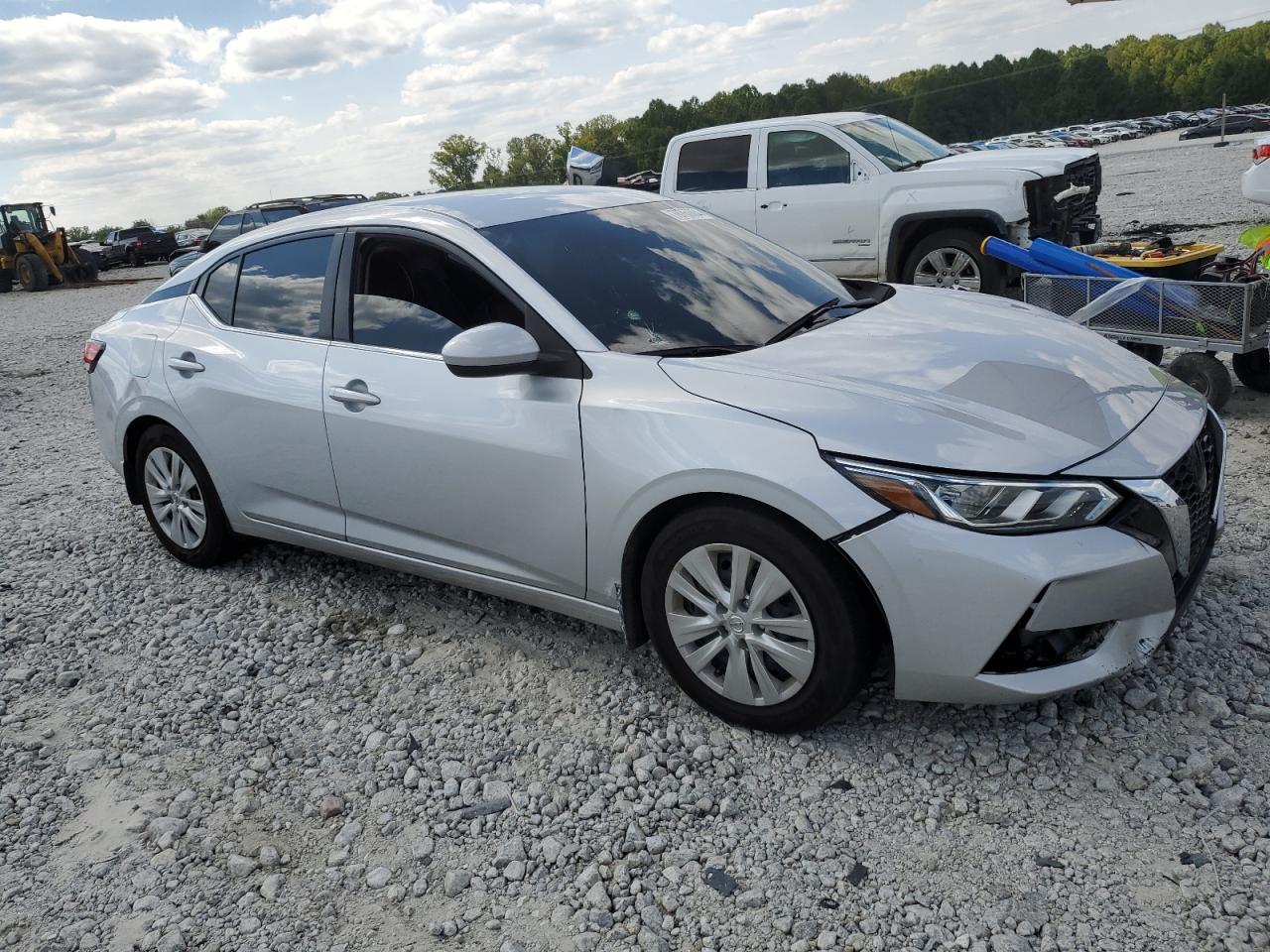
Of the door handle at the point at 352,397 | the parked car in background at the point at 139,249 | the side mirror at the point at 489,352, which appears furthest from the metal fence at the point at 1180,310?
the parked car in background at the point at 139,249

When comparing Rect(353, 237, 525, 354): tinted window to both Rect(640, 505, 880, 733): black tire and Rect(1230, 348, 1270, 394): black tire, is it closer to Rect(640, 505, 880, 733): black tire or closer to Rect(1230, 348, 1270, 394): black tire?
Rect(640, 505, 880, 733): black tire

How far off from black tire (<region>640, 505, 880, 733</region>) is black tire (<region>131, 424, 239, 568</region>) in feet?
8.00

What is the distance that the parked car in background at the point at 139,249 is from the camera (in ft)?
134

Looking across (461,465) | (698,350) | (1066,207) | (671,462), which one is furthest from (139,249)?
(671,462)

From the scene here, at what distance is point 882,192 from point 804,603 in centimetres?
737

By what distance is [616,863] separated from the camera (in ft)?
9.07

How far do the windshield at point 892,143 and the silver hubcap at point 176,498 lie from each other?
7.10 metres

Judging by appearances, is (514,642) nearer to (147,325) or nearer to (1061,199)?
(147,325)

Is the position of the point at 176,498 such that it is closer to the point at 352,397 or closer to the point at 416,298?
the point at 352,397

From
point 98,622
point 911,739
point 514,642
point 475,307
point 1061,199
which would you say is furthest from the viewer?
point 1061,199

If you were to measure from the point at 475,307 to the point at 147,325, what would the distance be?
211 centimetres

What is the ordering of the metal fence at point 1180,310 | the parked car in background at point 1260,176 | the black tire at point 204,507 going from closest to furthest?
the black tire at point 204,507 → the metal fence at point 1180,310 → the parked car in background at point 1260,176

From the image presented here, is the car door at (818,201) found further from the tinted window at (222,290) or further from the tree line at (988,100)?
the tree line at (988,100)

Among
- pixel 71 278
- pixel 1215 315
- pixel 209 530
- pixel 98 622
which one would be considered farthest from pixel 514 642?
pixel 71 278
